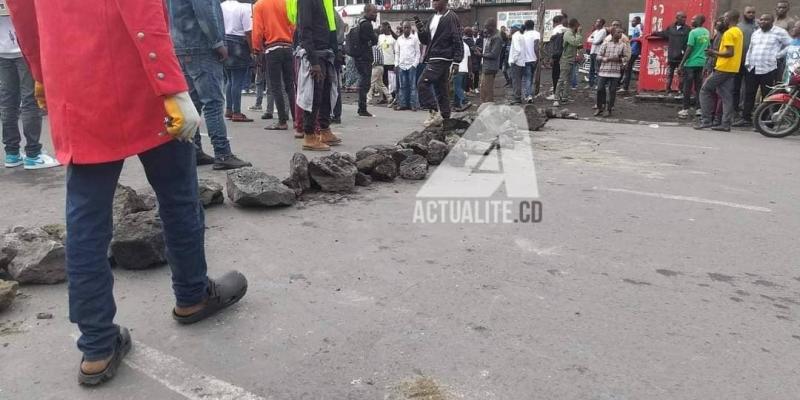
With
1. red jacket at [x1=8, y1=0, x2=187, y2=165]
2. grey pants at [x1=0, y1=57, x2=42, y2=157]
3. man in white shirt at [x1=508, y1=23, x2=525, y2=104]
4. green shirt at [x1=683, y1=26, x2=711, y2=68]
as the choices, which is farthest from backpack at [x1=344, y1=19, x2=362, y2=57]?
red jacket at [x1=8, y1=0, x2=187, y2=165]

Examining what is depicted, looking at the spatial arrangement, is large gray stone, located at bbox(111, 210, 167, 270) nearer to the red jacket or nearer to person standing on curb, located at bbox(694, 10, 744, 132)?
the red jacket

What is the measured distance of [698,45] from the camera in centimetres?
1180

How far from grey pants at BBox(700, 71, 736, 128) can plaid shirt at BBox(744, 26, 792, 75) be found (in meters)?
0.50

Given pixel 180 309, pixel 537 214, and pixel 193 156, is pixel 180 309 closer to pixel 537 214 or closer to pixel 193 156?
pixel 193 156

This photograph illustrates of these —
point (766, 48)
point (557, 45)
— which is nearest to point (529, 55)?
point (557, 45)

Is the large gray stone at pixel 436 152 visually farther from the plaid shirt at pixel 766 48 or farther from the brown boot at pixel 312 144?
the plaid shirt at pixel 766 48

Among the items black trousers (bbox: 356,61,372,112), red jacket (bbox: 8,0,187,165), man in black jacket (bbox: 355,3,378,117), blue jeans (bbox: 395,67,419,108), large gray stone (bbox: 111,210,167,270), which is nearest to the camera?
red jacket (bbox: 8,0,187,165)

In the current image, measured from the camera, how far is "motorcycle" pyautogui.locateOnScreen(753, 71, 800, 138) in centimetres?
921

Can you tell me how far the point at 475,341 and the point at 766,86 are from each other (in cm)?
995

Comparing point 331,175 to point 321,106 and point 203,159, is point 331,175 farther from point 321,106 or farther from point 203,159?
point 321,106

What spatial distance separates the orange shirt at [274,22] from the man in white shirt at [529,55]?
684cm

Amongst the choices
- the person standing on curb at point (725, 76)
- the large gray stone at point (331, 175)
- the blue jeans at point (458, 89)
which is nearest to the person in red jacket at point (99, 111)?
the large gray stone at point (331, 175)

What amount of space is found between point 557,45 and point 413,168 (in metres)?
10.1

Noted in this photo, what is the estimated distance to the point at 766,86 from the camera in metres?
10.2
